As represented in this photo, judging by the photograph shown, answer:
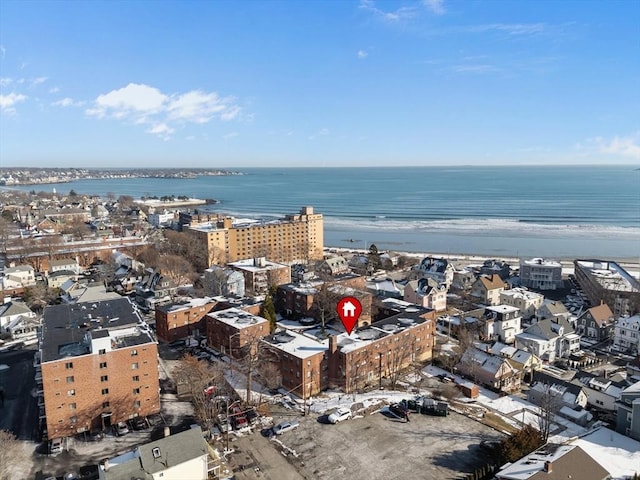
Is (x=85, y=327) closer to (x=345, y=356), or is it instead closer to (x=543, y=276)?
(x=345, y=356)

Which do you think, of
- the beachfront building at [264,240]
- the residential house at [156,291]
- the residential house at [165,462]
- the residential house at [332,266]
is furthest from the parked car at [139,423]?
the beachfront building at [264,240]

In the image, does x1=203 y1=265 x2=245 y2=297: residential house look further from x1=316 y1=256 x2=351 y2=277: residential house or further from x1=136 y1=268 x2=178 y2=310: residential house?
x1=316 y1=256 x2=351 y2=277: residential house

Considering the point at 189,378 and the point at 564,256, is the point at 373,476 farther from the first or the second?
the point at 564,256

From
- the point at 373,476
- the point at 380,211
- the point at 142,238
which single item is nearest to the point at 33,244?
the point at 142,238

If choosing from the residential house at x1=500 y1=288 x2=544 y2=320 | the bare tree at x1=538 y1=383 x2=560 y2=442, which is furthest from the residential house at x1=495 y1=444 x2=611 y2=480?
the residential house at x1=500 y1=288 x2=544 y2=320

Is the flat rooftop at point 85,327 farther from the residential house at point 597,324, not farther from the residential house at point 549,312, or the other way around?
the residential house at point 597,324
